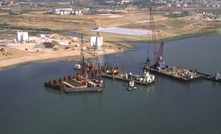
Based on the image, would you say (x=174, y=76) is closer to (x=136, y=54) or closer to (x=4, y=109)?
(x=136, y=54)

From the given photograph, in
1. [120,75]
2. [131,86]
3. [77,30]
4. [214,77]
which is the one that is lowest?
[131,86]

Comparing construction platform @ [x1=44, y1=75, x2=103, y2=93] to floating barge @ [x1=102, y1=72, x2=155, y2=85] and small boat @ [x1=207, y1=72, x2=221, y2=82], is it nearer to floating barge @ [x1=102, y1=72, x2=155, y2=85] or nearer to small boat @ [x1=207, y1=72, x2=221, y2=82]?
floating barge @ [x1=102, y1=72, x2=155, y2=85]

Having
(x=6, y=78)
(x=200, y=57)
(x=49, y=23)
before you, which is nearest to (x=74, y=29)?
(x=49, y=23)

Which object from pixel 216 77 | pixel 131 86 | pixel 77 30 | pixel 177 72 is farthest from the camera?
pixel 77 30

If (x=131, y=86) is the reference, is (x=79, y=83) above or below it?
above

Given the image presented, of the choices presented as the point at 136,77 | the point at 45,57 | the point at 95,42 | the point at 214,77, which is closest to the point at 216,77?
the point at 214,77

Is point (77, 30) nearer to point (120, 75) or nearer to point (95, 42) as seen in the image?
point (95, 42)

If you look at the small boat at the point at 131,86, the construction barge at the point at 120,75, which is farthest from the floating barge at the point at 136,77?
the small boat at the point at 131,86
